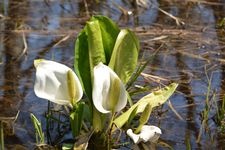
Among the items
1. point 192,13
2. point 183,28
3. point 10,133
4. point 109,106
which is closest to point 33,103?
point 10,133

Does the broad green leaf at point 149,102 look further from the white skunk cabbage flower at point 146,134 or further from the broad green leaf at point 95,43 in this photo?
the broad green leaf at point 95,43

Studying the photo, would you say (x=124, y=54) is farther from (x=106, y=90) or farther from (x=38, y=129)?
(x=38, y=129)

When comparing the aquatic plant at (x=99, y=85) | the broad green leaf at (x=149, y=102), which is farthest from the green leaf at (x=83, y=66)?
the broad green leaf at (x=149, y=102)

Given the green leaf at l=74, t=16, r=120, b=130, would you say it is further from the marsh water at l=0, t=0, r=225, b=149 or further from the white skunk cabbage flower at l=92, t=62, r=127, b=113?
the marsh water at l=0, t=0, r=225, b=149

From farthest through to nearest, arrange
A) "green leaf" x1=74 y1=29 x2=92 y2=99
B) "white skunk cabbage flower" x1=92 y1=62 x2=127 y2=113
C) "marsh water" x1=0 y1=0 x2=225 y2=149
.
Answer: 1. "marsh water" x1=0 y1=0 x2=225 y2=149
2. "green leaf" x1=74 y1=29 x2=92 y2=99
3. "white skunk cabbage flower" x1=92 y1=62 x2=127 y2=113

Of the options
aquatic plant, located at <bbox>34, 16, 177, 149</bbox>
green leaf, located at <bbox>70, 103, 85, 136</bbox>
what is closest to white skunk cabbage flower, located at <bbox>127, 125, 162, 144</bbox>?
aquatic plant, located at <bbox>34, 16, 177, 149</bbox>
